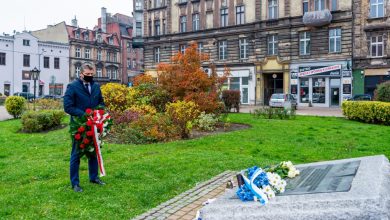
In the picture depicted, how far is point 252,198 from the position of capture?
13.0 ft

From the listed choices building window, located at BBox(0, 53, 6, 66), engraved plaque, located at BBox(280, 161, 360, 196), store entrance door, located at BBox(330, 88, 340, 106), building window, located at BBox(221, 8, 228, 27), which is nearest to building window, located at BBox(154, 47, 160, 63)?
building window, located at BBox(221, 8, 228, 27)

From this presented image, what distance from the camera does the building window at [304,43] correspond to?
38938 mm

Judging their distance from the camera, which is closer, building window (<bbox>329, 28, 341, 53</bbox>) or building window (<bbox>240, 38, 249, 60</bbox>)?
building window (<bbox>329, 28, 341, 53</bbox>)

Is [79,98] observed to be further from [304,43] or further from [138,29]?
[138,29]

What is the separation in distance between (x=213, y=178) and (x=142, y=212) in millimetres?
2211

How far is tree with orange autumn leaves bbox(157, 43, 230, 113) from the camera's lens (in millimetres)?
17328

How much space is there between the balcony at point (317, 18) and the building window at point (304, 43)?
1.33 m

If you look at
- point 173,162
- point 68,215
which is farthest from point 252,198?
point 173,162

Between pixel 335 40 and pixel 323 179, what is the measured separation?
1403 inches

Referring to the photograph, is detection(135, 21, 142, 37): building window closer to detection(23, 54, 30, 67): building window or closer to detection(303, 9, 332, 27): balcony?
detection(23, 54, 30, 67): building window

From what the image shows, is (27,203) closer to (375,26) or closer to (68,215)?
(68,215)

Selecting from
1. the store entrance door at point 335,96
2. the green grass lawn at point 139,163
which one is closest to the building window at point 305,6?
the store entrance door at point 335,96

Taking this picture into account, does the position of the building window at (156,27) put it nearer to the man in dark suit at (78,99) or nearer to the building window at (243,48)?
the building window at (243,48)

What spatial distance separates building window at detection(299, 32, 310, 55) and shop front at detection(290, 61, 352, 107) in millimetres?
1306
